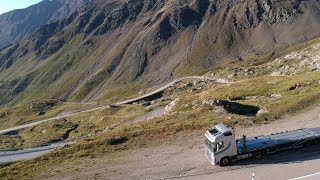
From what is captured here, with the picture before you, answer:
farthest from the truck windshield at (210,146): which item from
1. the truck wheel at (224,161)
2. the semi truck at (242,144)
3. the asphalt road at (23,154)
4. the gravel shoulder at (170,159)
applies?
the asphalt road at (23,154)

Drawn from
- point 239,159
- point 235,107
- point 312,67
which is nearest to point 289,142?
point 239,159

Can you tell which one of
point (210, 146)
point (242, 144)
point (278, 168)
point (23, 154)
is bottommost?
point (23, 154)

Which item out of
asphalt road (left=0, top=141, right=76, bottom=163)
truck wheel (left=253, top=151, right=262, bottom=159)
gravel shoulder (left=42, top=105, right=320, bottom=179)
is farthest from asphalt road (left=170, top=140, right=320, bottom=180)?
asphalt road (left=0, top=141, right=76, bottom=163)

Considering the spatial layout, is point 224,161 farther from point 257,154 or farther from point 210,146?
point 257,154

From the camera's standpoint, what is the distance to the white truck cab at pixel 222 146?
41969 millimetres

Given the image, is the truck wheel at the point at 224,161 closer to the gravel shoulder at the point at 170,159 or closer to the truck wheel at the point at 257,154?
the gravel shoulder at the point at 170,159

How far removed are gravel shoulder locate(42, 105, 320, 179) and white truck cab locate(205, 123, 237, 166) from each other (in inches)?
36.1

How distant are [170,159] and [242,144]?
8676 mm

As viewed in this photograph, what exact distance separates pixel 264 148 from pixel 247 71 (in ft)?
483

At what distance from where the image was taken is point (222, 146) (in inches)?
1663

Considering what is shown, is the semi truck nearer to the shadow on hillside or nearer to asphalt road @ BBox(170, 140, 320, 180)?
asphalt road @ BBox(170, 140, 320, 180)

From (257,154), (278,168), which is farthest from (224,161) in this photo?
(278,168)

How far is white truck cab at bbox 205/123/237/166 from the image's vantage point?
42.0 meters

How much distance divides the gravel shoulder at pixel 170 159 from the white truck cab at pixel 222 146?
918mm
